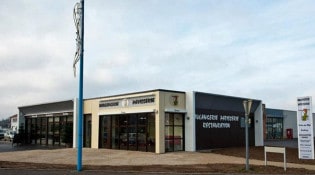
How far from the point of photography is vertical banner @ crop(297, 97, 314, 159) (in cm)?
2195

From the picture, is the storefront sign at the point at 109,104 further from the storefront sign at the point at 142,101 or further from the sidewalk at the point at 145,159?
the sidewalk at the point at 145,159

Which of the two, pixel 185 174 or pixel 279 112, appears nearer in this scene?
pixel 185 174

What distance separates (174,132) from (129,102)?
12.9 feet

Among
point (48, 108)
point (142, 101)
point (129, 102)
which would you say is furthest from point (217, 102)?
point (48, 108)

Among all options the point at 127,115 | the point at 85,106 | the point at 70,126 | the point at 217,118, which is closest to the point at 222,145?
the point at 217,118

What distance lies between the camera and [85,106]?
32.6m

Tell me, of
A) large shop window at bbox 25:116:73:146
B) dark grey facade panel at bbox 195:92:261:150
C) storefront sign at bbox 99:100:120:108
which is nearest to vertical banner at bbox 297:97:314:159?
dark grey facade panel at bbox 195:92:261:150

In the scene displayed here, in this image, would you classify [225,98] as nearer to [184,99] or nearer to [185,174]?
[184,99]

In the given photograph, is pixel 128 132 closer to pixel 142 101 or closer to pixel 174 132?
pixel 142 101

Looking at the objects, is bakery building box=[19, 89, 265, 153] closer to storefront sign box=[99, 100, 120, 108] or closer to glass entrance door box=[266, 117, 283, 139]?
storefront sign box=[99, 100, 120, 108]

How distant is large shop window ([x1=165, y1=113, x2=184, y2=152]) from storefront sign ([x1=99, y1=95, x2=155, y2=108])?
1.54 m

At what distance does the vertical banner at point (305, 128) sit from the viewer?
2195 cm

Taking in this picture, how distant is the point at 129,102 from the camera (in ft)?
90.9

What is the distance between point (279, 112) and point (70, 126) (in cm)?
3333
